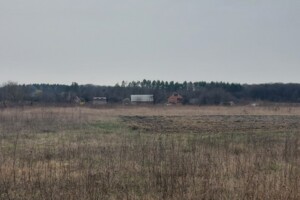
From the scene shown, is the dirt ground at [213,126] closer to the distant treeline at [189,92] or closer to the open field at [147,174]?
the open field at [147,174]

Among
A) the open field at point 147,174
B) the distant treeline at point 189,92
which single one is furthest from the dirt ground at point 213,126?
the distant treeline at point 189,92

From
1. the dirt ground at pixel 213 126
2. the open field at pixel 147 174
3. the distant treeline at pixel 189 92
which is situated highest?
the distant treeline at pixel 189 92

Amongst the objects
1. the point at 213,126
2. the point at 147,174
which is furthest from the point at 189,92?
the point at 147,174

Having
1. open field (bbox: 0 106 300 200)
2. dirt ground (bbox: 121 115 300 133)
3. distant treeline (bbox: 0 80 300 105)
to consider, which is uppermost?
distant treeline (bbox: 0 80 300 105)

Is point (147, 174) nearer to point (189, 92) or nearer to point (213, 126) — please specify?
point (213, 126)

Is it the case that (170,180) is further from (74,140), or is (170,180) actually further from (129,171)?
(74,140)

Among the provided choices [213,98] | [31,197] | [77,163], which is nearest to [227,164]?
[77,163]

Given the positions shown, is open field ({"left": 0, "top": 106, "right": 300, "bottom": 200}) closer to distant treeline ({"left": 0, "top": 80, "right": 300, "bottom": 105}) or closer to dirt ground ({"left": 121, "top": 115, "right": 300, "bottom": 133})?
dirt ground ({"left": 121, "top": 115, "right": 300, "bottom": 133})

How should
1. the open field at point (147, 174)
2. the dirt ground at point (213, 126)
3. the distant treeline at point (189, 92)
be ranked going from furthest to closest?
1. the distant treeline at point (189, 92)
2. the dirt ground at point (213, 126)
3. the open field at point (147, 174)

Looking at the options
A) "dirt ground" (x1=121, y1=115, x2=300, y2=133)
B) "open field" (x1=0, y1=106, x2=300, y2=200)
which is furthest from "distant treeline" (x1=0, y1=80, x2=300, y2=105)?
"open field" (x1=0, y1=106, x2=300, y2=200)

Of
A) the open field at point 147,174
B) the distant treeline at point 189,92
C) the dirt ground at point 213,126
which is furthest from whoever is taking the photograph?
the distant treeline at point 189,92

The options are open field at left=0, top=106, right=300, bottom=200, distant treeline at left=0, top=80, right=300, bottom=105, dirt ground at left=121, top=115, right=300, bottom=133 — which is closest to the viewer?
open field at left=0, top=106, right=300, bottom=200

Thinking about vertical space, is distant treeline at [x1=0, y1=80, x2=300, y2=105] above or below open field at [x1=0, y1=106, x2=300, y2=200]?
above

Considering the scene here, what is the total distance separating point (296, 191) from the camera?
6.58m
